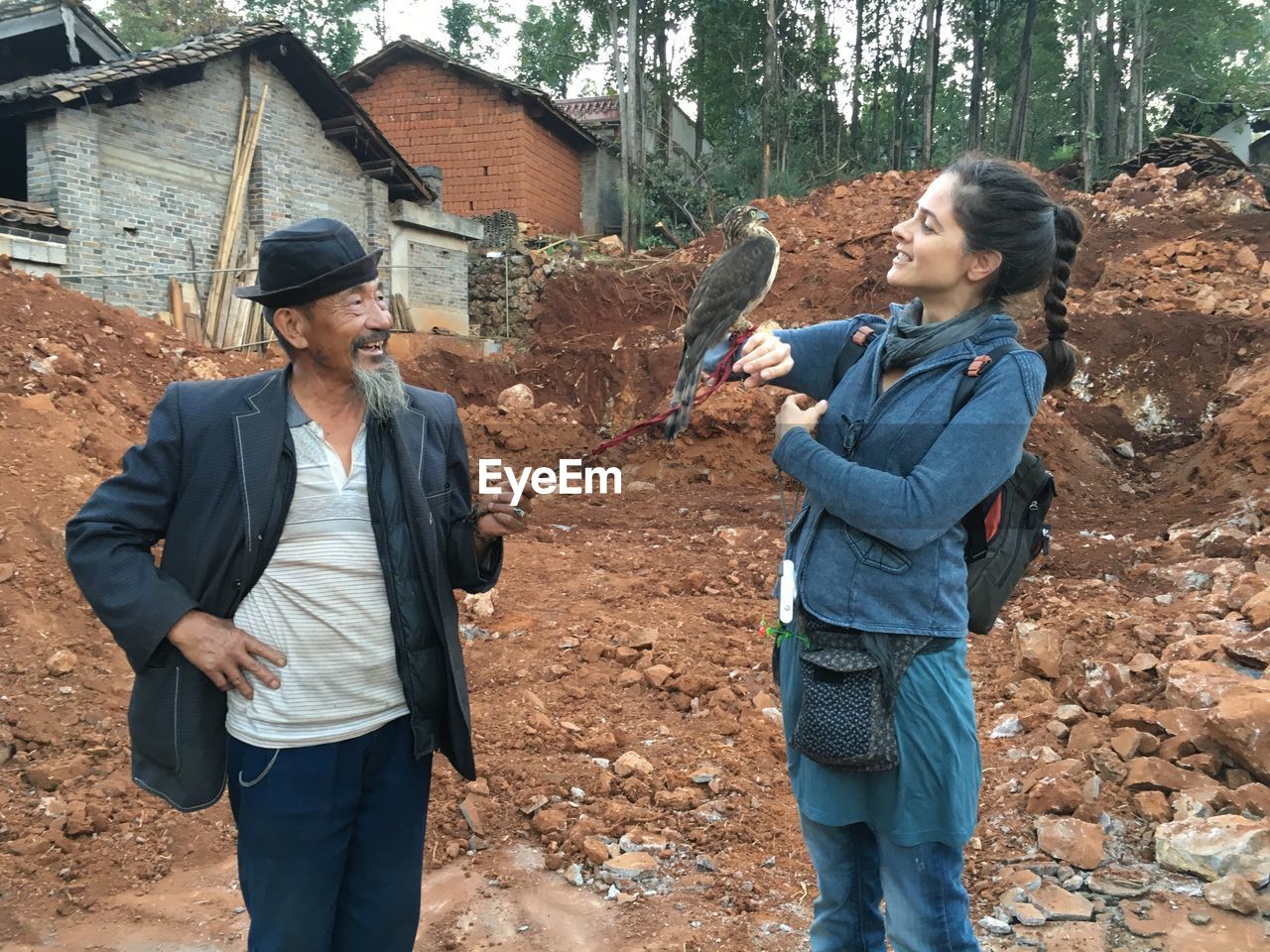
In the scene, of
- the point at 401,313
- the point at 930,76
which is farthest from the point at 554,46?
the point at 401,313

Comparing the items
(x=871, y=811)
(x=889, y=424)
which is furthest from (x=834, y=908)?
(x=889, y=424)

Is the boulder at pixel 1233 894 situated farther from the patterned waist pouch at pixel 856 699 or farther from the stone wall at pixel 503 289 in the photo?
the stone wall at pixel 503 289

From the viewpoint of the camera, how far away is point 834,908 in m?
1.89

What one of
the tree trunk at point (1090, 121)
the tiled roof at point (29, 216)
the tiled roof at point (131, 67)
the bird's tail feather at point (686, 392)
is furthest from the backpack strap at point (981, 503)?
the tree trunk at point (1090, 121)

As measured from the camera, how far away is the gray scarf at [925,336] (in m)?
1.73

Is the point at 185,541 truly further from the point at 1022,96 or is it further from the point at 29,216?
the point at 1022,96

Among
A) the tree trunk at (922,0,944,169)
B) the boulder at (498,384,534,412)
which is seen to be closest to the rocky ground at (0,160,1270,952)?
the boulder at (498,384,534,412)

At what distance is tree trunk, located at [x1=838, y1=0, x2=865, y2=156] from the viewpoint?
26.9 metres

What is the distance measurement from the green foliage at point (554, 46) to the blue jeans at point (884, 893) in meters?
25.5

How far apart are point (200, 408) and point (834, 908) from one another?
6.03 feet

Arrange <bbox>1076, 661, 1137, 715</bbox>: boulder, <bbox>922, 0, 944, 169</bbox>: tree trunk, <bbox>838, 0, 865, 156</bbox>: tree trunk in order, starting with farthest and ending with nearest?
<bbox>838, 0, 865, 156</bbox>: tree trunk
<bbox>922, 0, 944, 169</bbox>: tree trunk
<bbox>1076, 661, 1137, 715</bbox>: boulder

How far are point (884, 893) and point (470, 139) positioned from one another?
2131 cm

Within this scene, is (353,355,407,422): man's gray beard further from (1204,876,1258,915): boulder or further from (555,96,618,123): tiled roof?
(555,96,618,123): tiled roof

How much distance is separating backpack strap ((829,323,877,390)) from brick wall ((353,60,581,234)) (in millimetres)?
19133
